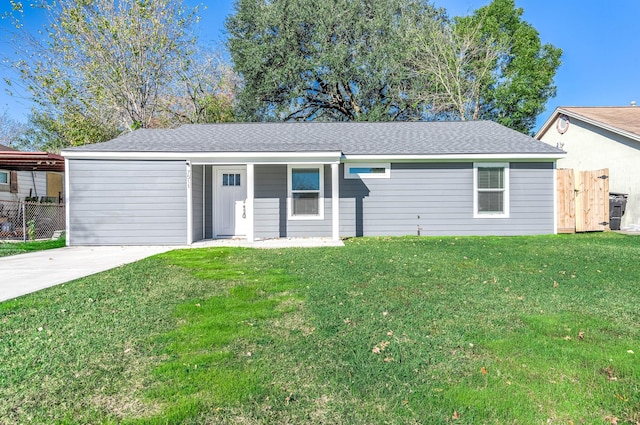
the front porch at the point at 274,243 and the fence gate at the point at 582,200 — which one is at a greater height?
the fence gate at the point at 582,200

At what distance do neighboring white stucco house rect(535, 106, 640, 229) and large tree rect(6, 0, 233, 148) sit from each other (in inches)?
696

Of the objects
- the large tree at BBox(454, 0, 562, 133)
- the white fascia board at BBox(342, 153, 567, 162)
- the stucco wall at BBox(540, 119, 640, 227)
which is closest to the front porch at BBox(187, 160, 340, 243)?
the white fascia board at BBox(342, 153, 567, 162)

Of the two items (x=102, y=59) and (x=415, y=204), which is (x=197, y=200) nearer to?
(x=415, y=204)

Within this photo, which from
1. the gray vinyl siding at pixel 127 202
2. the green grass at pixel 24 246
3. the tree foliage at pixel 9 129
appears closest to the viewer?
the green grass at pixel 24 246

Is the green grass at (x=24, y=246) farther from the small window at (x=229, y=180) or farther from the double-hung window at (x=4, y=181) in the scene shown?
the double-hung window at (x=4, y=181)

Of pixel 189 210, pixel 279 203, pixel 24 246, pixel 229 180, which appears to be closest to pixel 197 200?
pixel 189 210

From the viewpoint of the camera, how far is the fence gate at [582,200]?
1069 cm

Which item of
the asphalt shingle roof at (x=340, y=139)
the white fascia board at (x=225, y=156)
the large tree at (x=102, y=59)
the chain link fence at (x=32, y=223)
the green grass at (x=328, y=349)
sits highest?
the large tree at (x=102, y=59)

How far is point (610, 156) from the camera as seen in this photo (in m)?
13.4

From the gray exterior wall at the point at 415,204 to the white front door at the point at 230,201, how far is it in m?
0.57

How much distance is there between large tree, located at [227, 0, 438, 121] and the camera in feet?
62.6

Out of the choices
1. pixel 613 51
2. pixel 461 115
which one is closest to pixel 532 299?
pixel 461 115

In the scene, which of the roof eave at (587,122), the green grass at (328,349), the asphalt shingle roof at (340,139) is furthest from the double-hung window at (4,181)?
the roof eave at (587,122)

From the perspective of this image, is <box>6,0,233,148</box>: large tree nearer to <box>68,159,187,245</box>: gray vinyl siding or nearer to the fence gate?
<box>68,159,187,245</box>: gray vinyl siding
